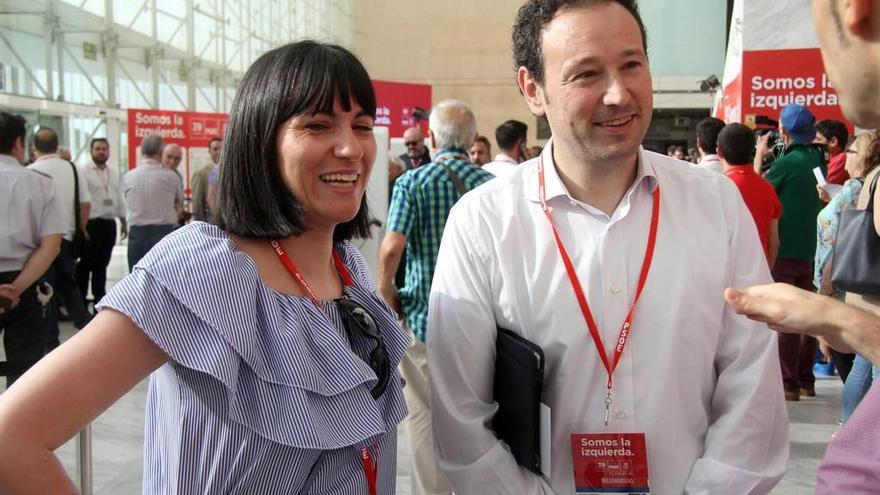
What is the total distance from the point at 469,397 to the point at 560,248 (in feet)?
1.27

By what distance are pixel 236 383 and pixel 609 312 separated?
80cm

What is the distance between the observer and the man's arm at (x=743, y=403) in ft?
5.41

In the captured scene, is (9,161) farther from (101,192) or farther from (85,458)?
(101,192)

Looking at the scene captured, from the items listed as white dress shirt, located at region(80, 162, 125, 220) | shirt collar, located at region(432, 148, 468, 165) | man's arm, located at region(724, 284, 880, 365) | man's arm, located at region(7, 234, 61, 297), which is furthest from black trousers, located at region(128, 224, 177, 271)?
man's arm, located at region(724, 284, 880, 365)

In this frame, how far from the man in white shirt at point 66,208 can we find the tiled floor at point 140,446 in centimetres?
156

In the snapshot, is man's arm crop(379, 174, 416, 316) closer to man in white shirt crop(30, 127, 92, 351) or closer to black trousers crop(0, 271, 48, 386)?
black trousers crop(0, 271, 48, 386)

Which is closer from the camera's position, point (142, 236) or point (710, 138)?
point (710, 138)

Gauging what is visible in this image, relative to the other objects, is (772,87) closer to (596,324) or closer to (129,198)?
(596,324)

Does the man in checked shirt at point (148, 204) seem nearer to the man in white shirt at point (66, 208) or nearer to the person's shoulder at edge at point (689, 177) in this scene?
the man in white shirt at point (66, 208)

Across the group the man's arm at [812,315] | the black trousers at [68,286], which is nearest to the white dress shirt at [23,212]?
the black trousers at [68,286]

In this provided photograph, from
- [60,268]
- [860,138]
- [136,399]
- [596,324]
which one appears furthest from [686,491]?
[60,268]

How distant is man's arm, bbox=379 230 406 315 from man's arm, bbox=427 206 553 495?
1.95 m

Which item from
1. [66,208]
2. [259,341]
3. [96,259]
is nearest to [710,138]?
[259,341]

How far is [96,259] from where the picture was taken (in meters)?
8.24
